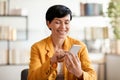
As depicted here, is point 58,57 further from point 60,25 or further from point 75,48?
point 60,25

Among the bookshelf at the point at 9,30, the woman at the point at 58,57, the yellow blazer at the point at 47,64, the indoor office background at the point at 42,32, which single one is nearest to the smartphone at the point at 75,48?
the woman at the point at 58,57

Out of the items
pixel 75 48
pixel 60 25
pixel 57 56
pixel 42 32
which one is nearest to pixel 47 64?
pixel 57 56

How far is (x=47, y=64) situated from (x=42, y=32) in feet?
9.86

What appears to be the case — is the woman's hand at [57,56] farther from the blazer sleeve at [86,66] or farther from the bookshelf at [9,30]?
the bookshelf at [9,30]

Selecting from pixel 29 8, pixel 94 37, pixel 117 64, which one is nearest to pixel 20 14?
pixel 29 8

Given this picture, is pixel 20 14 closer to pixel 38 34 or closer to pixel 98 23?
pixel 38 34

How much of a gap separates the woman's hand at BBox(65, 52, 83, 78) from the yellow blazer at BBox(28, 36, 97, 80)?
0.05m

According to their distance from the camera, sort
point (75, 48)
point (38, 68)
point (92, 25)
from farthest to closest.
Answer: point (92, 25) → point (38, 68) → point (75, 48)

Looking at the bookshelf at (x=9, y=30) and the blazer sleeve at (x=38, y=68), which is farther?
the bookshelf at (x=9, y=30)

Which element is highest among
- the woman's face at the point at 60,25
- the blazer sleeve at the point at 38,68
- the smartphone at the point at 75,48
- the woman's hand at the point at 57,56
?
the woman's face at the point at 60,25

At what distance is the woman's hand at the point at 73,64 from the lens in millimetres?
1621

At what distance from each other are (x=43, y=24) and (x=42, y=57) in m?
2.86

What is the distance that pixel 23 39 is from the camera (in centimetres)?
460

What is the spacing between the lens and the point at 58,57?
5.41ft
